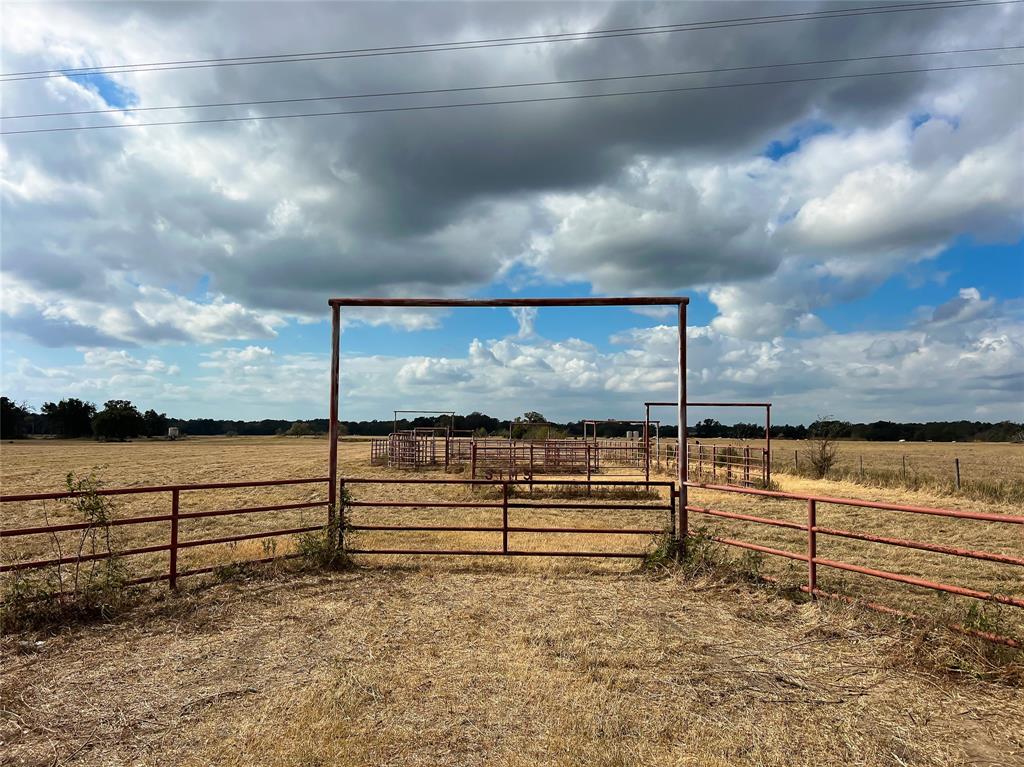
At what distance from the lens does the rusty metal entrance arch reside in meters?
8.41

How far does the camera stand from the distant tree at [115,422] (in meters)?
80.3

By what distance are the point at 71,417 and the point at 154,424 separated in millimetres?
13530

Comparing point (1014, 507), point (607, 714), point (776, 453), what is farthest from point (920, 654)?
point (776, 453)

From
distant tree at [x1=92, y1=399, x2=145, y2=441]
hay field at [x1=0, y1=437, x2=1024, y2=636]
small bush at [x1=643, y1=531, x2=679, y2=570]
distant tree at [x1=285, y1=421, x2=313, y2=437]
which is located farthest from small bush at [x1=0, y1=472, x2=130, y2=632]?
distant tree at [x1=285, y1=421, x2=313, y2=437]

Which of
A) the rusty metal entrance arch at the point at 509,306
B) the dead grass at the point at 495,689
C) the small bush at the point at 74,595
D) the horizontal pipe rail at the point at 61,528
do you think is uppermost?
the rusty metal entrance arch at the point at 509,306

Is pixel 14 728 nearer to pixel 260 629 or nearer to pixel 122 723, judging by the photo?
pixel 122 723

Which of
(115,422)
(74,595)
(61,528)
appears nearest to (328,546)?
(74,595)

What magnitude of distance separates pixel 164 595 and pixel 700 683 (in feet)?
19.2

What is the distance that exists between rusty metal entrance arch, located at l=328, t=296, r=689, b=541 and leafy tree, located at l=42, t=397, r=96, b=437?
93.2 metres

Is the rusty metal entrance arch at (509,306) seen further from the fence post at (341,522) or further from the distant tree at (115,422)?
the distant tree at (115,422)

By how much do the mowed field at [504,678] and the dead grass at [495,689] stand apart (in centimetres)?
2

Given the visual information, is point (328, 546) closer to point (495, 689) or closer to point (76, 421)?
point (495, 689)

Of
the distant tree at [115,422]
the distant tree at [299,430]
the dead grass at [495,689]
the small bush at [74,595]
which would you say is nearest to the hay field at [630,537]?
the small bush at [74,595]

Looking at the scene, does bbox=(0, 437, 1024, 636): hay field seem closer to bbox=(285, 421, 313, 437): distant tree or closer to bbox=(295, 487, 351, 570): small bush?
bbox=(295, 487, 351, 570): small bush
